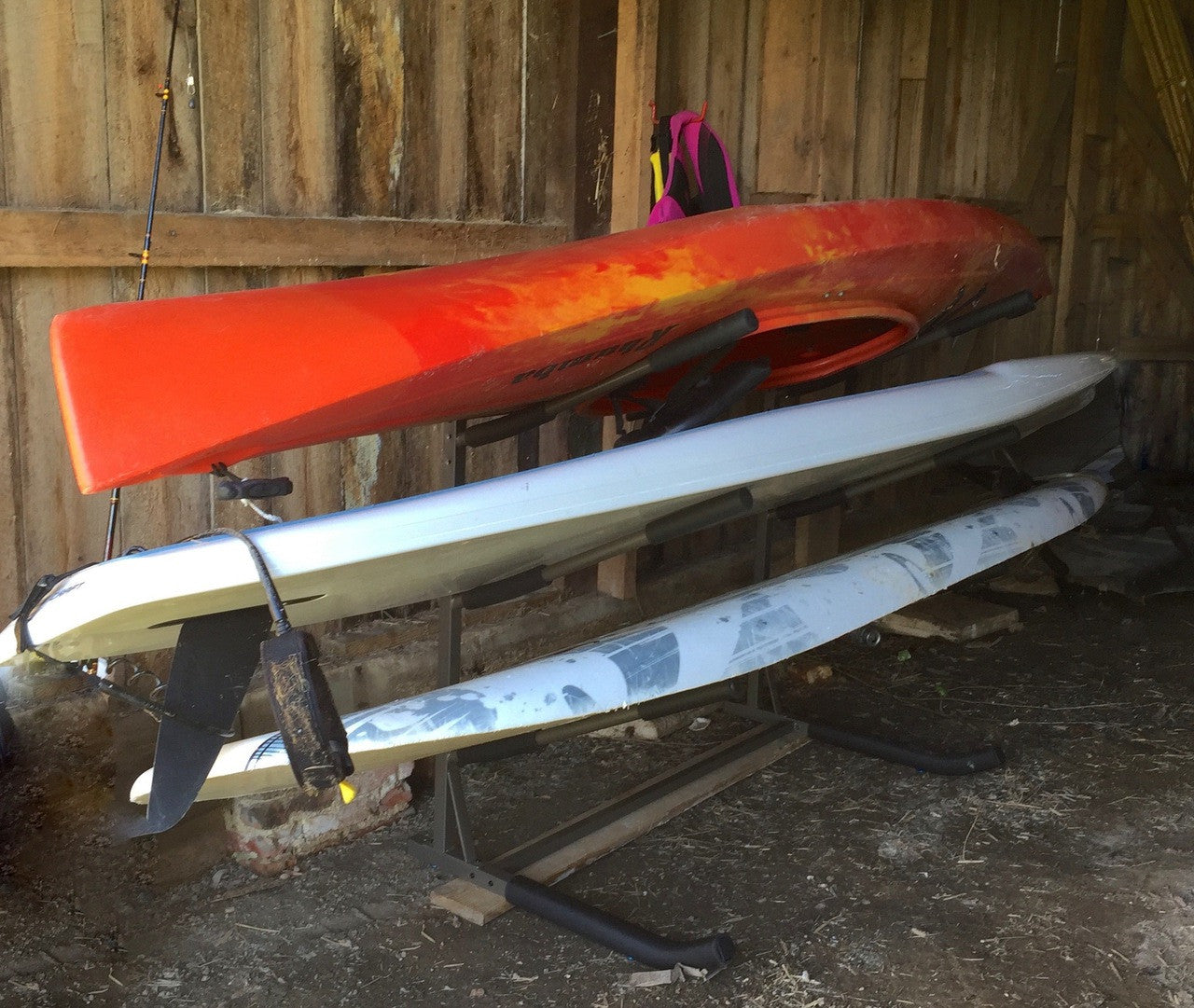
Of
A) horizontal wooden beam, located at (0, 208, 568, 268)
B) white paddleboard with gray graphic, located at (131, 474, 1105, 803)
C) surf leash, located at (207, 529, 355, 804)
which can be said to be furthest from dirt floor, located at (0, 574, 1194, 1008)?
horizontal wooden beam, located at (0, 208, 568, 268)

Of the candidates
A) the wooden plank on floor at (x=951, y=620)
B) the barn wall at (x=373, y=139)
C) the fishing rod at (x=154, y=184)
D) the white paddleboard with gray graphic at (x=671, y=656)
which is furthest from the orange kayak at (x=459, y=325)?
the wooden plank on floor at (x=951, y=620)

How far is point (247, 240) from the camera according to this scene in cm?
237

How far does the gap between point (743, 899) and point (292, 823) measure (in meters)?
0.95

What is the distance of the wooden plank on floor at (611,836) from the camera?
2.27 meters

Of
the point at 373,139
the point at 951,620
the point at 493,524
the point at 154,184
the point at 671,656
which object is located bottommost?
the point at 951,620

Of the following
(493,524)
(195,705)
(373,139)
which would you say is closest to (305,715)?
(195,705)

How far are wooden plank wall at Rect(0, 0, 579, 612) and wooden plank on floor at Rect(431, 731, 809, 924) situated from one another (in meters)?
0.91

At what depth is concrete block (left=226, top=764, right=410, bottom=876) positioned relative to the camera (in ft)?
7.95

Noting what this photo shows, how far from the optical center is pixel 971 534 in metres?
2.76

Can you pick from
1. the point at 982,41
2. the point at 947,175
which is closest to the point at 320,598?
the point at 947,175

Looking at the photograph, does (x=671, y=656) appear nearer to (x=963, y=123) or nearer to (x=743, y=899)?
(x=743, y=899)

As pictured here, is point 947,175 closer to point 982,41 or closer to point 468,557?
point 982,41

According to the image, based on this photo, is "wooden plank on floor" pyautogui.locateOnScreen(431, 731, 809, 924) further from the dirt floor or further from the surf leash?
the surf leash

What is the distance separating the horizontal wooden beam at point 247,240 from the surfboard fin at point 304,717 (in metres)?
1.07
